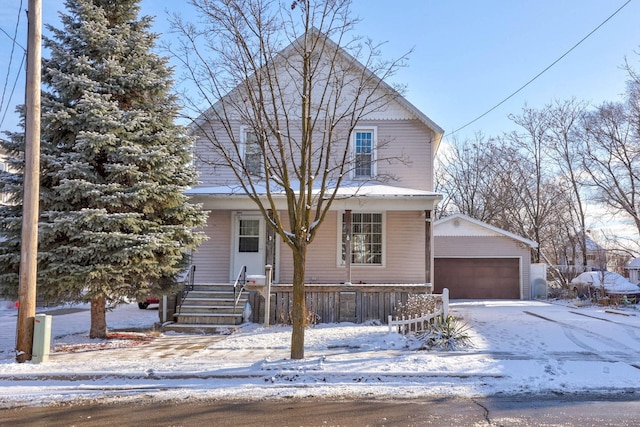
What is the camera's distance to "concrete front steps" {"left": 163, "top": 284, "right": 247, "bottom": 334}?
39.5ft

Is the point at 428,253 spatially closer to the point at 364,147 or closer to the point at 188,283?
the point at 364,147

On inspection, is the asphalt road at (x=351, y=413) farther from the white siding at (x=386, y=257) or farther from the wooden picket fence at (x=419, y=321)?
the white siding at (x=386, y=257)

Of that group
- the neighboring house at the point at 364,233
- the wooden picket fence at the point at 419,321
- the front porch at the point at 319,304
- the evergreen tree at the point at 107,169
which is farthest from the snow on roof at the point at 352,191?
the wooden picket fence at the point at 419,321

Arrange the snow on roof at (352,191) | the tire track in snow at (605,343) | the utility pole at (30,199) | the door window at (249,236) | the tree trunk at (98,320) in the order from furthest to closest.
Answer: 1. the door window at (249,236)
2. the snow on roof at (352,191)
3. the tree trunk at (98,320)
4. the tire track in snow at (605,343)
5. the utility pole at (30,199)

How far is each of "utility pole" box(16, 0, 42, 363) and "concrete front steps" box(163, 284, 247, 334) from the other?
4.09 meters

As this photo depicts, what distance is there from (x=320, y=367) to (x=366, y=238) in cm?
796

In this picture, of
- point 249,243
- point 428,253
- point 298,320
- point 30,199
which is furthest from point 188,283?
point 428,253

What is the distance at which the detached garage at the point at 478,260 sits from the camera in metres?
24.2

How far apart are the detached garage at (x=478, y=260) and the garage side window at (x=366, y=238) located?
9.50m

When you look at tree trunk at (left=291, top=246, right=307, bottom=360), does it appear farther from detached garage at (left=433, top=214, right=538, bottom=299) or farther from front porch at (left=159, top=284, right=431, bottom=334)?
detached garage at (left=433, top=214, right=538, bottom=299)

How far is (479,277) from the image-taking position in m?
24.5

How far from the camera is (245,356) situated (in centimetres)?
890

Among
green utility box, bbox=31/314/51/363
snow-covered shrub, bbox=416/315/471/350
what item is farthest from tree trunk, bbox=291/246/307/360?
green utility box, bbox=31/314/51/363

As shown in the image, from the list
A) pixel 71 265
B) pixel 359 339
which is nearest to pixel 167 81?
pixel 71 265
